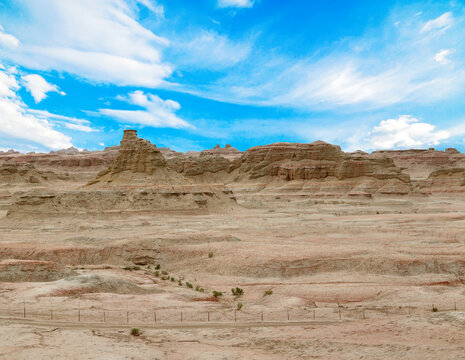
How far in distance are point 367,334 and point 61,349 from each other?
8.55 meters

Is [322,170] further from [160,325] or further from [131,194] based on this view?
[160,325]

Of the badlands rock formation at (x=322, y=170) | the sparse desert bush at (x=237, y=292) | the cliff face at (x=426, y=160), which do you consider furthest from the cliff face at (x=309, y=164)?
the sparse desert bush at (x=237, y=292)

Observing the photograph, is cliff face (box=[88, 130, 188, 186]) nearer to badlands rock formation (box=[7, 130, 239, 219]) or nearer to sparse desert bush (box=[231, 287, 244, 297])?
badlands rock formation (box=[7, 130, 239, 219])

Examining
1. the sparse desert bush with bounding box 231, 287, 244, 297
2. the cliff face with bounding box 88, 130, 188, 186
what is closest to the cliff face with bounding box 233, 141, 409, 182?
the cliff face with bounding box 88, 130, 188, 186

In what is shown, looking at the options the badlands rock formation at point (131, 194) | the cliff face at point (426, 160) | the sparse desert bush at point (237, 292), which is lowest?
the sparse desert bush at point (237, 292)

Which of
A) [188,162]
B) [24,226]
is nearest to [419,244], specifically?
[24,226]

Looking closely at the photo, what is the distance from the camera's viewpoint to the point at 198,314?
14.2 metres

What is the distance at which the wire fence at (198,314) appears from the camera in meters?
13.3

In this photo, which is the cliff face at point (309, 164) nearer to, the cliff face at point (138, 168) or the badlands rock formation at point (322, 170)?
the badlands rock formation at point (322, 170)

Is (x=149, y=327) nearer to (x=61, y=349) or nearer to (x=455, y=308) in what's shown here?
(x=61, y=349)

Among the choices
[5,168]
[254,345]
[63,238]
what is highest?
[5,168]

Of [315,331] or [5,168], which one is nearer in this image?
[315,331]

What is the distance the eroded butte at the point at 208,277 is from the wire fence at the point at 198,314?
0.07 meters

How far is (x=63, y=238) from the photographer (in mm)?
32188
